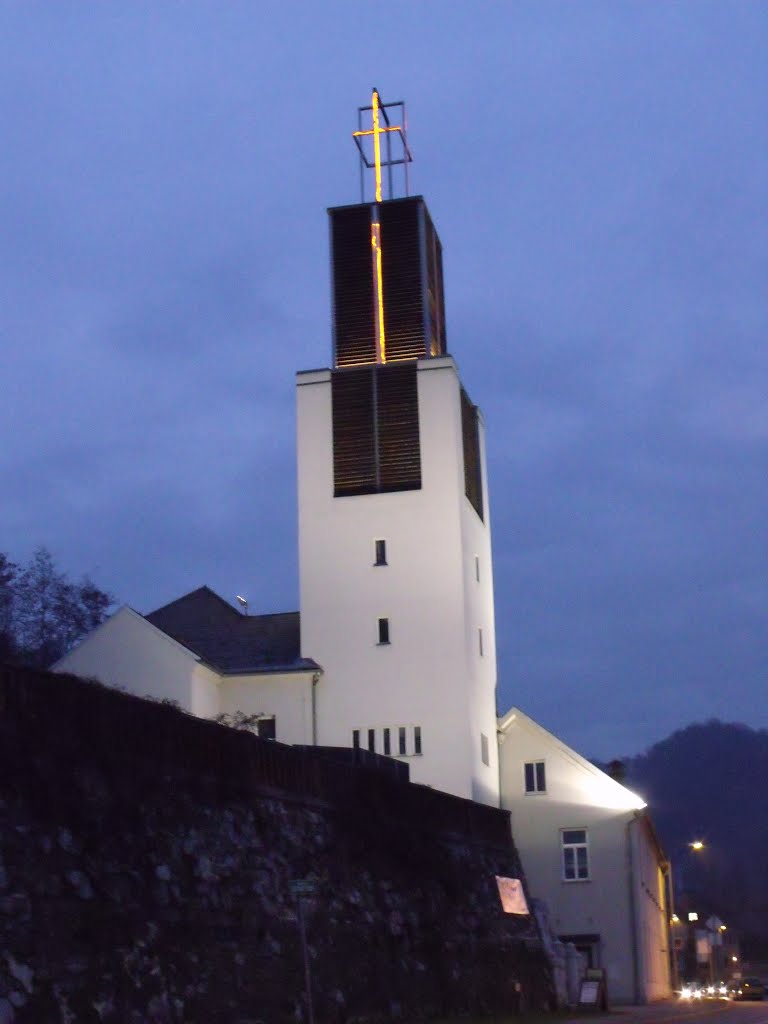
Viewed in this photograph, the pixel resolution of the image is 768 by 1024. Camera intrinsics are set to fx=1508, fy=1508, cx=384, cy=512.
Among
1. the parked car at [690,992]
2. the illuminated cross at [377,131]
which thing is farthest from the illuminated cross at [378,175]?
the parked car at [690,992]

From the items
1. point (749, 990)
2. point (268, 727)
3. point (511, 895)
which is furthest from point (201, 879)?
point (749, 990)

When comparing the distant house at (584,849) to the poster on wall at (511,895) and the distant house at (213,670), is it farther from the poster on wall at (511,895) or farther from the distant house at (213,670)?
the poster on wall at (511,895)

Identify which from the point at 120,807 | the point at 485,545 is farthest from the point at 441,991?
the point at 485,545

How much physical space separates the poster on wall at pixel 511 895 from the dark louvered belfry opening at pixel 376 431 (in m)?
15.2

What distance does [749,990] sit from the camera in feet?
212

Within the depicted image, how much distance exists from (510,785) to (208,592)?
13771 mm

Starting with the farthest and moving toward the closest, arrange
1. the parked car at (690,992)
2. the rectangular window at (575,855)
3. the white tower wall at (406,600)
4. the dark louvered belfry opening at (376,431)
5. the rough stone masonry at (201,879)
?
the parked car at (690,992) < the dark louvered belfry opening at (376,431) < the rectangular window at (575,855) < the white tower wall at (406,600) < the rough stone masonry at (201,879)

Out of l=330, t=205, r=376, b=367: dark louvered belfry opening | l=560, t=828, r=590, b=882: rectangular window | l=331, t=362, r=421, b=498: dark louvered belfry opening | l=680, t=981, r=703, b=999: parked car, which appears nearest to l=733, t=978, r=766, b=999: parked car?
l=680, t=981, r=703, b=999: parked car

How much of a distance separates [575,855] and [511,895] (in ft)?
37.4

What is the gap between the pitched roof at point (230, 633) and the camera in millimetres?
52844

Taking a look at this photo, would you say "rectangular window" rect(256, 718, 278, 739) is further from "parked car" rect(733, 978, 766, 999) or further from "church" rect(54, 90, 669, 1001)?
"parked car" rect(733, 978, 766, 999)

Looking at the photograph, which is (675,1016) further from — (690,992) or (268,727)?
(690,992)

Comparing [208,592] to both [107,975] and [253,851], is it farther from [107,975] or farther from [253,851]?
[107,975]

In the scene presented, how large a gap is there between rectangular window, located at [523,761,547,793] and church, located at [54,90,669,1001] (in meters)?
0.05
